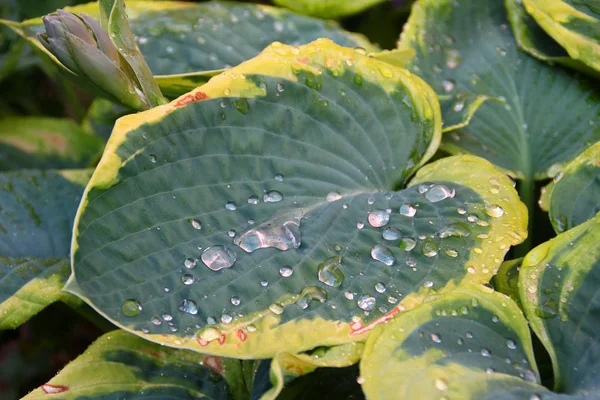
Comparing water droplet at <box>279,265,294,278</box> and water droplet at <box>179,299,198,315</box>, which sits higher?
water droplet at <box>279,265,294,278</box>

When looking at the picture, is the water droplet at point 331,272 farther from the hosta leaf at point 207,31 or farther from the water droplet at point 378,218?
the hosta leaf at point 207,31

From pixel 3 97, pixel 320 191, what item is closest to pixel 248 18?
pixel 320 191

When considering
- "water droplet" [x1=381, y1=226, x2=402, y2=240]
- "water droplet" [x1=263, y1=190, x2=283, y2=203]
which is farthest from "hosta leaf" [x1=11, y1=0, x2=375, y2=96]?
"water droplet" [x1=381, y1=226, x2=402, y2=240]

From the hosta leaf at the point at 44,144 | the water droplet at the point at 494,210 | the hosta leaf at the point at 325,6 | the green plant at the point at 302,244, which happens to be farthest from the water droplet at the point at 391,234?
the hosta leaf at the point at 44,144

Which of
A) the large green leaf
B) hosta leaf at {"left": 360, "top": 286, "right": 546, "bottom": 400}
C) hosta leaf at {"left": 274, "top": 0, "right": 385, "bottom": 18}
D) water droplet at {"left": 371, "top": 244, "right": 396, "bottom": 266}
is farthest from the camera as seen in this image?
hosta leaf at {"left": 274, "top": 0, "right": 385, "bottom": 18}

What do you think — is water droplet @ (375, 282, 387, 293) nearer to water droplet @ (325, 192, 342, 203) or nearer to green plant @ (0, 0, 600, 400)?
green plant @ (0, 0, 600, 400)

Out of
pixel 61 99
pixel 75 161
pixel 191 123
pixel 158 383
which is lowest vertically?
pixel 61 99

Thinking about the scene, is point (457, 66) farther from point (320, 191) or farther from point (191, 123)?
point (191, 123)
